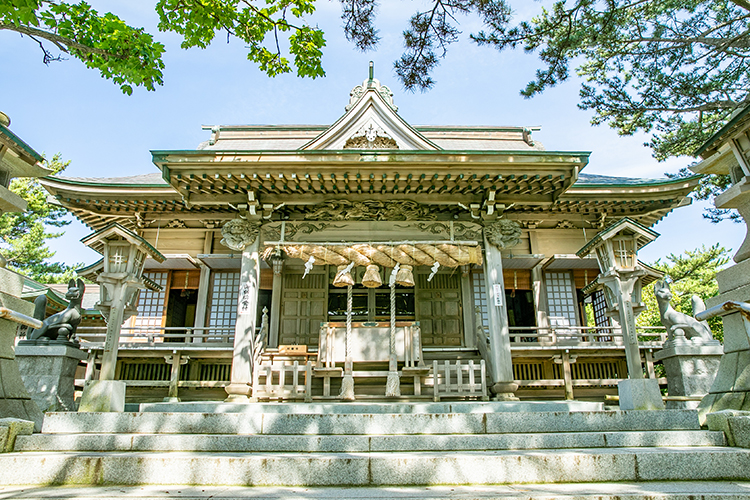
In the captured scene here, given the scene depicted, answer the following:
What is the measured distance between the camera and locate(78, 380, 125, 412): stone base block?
644cm

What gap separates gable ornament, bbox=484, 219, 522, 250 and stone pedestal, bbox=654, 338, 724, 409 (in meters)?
3.69

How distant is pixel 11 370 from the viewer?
5480 mm

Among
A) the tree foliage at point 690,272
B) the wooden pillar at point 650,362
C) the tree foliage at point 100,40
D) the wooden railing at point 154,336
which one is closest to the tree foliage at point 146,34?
the tree foliage at point 100,40

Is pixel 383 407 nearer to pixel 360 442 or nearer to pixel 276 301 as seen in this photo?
pixel 360 442

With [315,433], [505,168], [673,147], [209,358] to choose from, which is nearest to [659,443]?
[315,433]

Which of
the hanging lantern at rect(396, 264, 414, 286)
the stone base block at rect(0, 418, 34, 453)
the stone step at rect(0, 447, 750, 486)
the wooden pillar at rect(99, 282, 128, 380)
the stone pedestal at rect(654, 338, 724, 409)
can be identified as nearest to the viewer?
the stone step at rect(0, 447, 750, 486)

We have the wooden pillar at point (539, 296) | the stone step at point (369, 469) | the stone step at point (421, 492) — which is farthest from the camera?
the wooden pillar at point (539, 296)

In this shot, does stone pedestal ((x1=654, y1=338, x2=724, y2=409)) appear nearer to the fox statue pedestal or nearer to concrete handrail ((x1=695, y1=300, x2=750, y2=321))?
the fox statue pedestal

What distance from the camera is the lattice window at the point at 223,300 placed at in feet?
40.0

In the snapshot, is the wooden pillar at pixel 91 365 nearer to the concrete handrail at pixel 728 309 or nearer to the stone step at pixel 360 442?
the stone step at pixel 360 442

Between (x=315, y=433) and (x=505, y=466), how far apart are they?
232 cm

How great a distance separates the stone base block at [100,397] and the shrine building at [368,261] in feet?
5.91

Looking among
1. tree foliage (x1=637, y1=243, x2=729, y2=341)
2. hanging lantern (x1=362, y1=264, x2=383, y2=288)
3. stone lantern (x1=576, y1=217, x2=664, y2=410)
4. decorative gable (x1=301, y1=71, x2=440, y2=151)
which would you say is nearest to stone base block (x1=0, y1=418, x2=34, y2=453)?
hanging lantern (x1=362, y1=264, x2=383, y2=288)

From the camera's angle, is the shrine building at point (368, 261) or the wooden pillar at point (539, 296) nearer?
the shrine building at point (368, 261)
